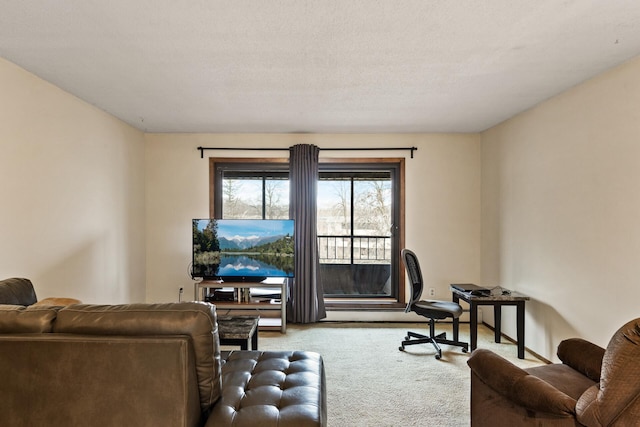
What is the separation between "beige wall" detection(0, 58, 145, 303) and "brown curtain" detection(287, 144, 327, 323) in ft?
6.45

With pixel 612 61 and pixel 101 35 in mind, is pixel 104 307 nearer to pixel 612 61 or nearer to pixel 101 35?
pixel 101 35

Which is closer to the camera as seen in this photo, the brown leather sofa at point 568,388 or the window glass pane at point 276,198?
the brown leather sofa at point 568,388

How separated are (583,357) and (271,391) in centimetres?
176

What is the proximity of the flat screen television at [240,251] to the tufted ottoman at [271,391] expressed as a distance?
207 centimetres

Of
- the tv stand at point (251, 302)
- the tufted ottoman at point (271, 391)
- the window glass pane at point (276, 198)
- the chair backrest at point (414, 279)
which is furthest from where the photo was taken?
the window glass pane at point (276, 198)

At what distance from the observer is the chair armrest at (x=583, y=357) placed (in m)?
2.02

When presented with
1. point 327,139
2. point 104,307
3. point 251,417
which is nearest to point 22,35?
point 104,307

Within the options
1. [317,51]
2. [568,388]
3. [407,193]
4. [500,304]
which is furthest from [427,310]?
[317,51]

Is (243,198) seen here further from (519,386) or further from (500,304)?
(519,386)

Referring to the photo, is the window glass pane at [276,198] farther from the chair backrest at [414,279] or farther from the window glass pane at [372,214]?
the chair backrest at [414,279]

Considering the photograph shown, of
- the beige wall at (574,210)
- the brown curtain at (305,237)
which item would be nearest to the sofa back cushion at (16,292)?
the brown curtain at (305,237)

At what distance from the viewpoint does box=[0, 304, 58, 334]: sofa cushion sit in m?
1.46

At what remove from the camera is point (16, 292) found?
2.18 m

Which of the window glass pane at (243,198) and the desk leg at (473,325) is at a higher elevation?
the window glass pane at (243,198)
